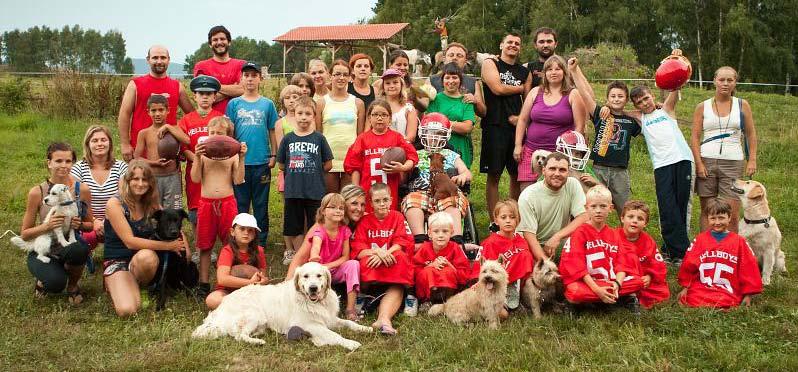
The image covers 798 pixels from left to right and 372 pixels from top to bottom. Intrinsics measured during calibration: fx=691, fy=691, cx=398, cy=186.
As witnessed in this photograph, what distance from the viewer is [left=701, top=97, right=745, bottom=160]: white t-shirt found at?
6.93 meters

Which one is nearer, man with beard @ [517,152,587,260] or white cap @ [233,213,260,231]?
white cap @ [233,213,260,231]

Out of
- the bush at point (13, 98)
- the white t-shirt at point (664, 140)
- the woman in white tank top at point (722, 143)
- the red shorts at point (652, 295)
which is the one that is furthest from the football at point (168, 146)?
the bush at point (13, 98)

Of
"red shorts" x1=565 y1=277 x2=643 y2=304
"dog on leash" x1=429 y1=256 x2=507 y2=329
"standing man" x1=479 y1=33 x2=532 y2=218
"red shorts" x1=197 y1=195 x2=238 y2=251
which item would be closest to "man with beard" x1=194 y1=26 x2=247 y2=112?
"red shorts" x1=197 y1=195 x2=238 y2=251

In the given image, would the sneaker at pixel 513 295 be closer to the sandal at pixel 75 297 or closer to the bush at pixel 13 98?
the sandal at pixel 75 297

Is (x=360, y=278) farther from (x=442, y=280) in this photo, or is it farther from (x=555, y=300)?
(x=555, y=300)

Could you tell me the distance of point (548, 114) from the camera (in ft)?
22.4

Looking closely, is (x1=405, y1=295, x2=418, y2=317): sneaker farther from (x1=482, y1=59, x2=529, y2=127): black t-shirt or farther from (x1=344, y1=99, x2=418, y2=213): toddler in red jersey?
(x1=482, y1=59, x2=529, y2=127): black t-shirt

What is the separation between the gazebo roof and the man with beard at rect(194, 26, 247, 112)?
93.5 feet

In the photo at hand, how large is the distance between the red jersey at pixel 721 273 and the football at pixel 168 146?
15.6 feet

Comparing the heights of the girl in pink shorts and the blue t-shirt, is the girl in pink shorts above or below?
below

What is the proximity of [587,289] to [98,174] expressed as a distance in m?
4.49

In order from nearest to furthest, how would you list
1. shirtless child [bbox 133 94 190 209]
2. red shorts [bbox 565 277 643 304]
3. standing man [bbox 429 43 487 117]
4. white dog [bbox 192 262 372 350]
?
white dog [bbox 192 262 372 350], red shorts [bbox 565 277 643 304], shirtless child [bbox 133 94 190 209], standing man [bbox 429 43 487 117]

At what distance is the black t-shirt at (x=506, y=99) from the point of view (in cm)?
750

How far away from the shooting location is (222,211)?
6.21m
